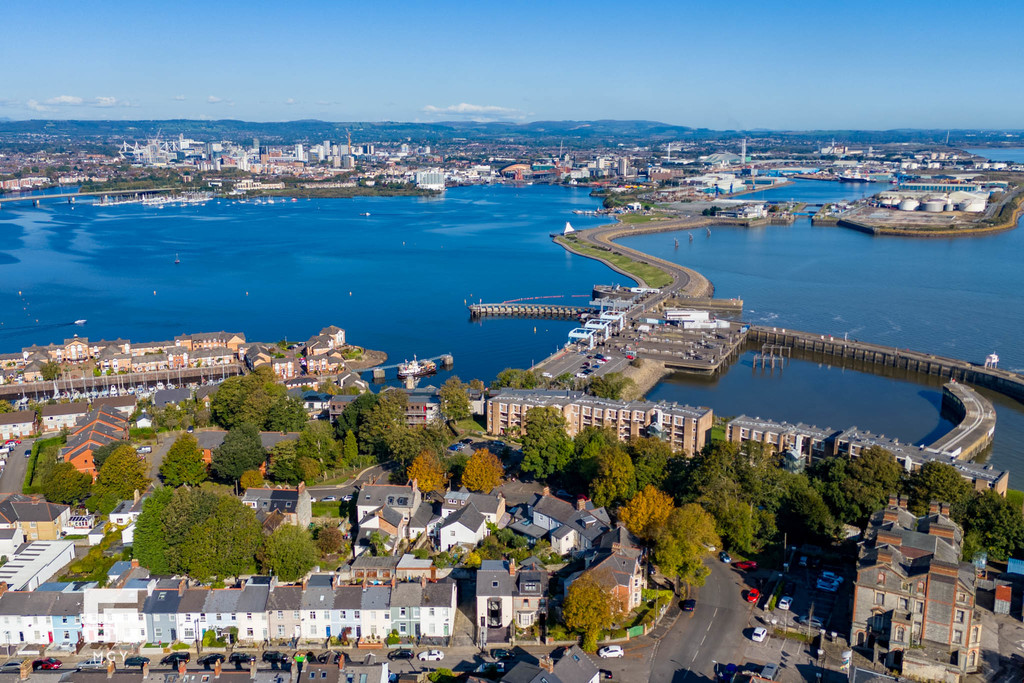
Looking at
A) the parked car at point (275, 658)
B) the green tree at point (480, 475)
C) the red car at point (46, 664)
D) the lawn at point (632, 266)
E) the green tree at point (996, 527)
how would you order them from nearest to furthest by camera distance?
the red car at point (46, 664) → the parked car at point (275, 658) → the green tree at point (996, 527) → the green tree at point (480, 475) → the lawn at point (632, 266)

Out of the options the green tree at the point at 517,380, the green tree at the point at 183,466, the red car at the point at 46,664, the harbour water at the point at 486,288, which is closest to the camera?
the red car at the point at 46,664

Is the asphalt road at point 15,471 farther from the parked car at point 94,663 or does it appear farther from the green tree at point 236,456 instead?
the parked car at point 94,663

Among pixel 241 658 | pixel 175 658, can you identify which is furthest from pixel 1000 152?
pixel 175 658

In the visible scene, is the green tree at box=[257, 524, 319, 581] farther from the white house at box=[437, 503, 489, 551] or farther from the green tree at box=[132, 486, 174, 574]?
the white house at box=[437, 503, 489, 551]

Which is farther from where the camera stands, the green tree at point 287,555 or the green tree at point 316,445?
the green tree at point 316,445

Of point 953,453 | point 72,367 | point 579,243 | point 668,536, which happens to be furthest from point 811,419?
point 579,243

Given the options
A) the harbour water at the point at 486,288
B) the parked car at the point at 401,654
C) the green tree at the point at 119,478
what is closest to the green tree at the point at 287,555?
the parked car at the point at 401,654

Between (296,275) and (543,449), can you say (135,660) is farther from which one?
(296,275)
